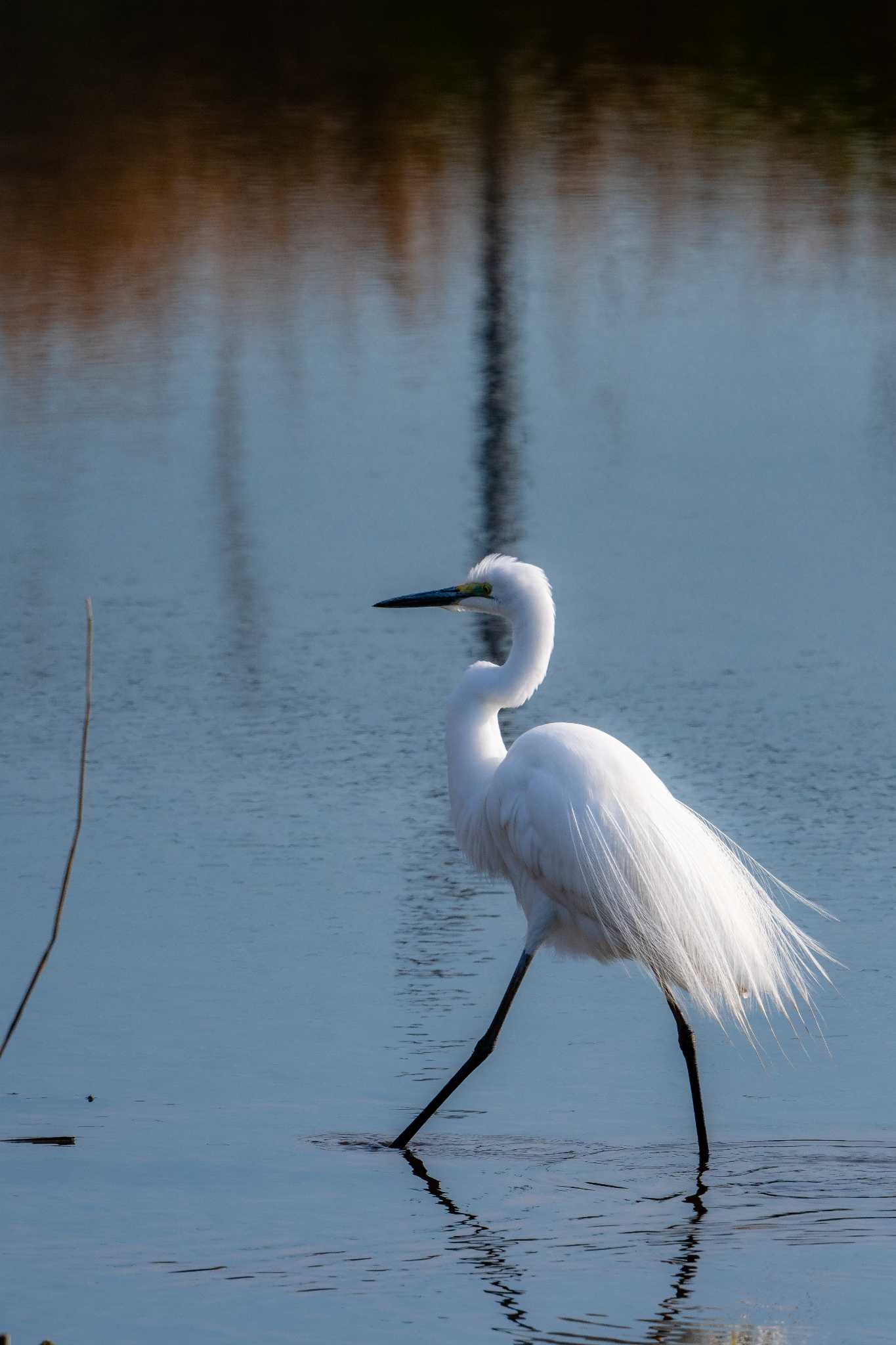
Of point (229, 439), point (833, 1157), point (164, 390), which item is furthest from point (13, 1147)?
point (164, 390)

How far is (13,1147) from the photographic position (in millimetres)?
3736

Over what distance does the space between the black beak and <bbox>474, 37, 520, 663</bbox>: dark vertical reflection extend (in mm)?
1749

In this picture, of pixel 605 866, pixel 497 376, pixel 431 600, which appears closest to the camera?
pixel 605 866

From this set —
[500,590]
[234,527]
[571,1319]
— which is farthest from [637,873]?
[234,527]

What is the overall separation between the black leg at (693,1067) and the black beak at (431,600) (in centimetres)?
87

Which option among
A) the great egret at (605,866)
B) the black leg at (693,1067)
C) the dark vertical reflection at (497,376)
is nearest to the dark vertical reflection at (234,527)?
the dark vertical reflection at (497,376)

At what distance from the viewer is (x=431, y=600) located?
177 inches

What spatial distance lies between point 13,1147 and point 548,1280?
963mm

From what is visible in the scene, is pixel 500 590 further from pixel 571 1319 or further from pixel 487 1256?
pixel 571 1319

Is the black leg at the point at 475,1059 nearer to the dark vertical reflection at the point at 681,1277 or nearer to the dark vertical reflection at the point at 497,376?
the dark vertical reflection at the point at 681,1277

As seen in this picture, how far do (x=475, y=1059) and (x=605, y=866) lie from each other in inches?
16.3

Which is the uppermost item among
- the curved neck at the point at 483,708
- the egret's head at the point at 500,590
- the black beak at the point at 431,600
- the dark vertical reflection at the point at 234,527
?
the egret's head at the point at 500,590

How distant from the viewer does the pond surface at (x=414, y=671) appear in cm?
351

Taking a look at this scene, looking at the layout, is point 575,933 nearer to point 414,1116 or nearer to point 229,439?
point 414,1116
